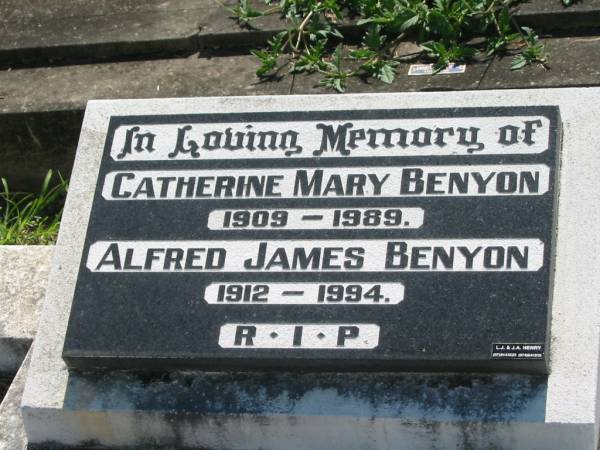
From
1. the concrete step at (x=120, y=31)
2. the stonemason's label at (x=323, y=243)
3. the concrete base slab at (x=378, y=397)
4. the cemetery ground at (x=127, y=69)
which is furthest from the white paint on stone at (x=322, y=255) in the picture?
the concrete step at (x=120, y=31)

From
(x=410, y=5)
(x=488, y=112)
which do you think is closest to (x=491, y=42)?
(x=410, y=5)

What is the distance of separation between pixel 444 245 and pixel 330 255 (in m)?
0.29

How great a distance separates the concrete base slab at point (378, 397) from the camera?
301 cm

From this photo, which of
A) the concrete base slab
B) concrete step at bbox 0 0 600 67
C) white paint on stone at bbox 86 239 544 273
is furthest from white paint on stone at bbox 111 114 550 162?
concrete step at bbox 0 0 600 67

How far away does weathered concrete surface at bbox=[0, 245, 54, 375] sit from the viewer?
3658mm

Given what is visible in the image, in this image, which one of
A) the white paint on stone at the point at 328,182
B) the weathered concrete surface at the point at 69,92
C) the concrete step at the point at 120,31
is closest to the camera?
the white paint on stone at the point at 328,182

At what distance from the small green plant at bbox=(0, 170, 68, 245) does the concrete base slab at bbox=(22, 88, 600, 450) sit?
0.85 metres

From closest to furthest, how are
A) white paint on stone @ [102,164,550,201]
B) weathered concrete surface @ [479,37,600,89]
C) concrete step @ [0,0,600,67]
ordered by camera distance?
white paint on stone @ [102,164,550,201] → weathered concrete surface @ [479,37,600,89] → concrete step @ [0,0,600,67]

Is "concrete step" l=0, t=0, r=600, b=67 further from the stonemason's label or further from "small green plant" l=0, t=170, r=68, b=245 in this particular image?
the stonemason's label

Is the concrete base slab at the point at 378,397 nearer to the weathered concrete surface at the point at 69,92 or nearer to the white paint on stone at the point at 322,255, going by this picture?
the white paint on stone at the point at 322,255

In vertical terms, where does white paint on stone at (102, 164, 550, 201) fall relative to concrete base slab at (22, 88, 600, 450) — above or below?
above

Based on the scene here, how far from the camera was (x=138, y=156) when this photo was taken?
3574 millimetres

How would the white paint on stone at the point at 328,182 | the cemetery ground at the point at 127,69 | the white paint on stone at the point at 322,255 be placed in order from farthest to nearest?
the cemetery ground at the point at 127,69 → the white paint on stone at the point at 328,182 → the white paint on stone at the point at 322,255

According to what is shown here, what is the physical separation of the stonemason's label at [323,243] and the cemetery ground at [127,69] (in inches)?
24.0
